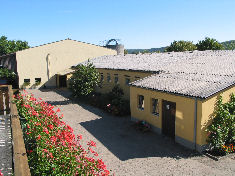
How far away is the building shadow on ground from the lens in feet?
39.0

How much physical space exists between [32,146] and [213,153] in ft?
32.3

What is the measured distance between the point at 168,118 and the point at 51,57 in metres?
26.9

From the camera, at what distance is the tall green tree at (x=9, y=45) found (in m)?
70.3

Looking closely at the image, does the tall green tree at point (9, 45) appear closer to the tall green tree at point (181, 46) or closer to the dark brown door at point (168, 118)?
the tall green tree at point (181, 46)

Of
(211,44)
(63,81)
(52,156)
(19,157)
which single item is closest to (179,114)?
(52,156)

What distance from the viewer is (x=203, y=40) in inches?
1943

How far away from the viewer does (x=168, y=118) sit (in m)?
13.8

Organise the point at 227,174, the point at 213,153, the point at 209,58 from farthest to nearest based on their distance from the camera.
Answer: the point at 209,58 < the point at 213,153 < the point at 227,174

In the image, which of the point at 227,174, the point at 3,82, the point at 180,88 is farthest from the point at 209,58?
the point at 3,82

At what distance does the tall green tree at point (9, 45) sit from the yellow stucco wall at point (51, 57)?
41430 millimetres

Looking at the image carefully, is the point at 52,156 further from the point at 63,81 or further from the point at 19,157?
the point at 63,81

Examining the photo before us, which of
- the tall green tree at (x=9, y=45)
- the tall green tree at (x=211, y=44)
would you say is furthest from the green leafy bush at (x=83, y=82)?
the tall green tree at (x=9, y=45)

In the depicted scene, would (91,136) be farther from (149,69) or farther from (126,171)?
(149,69)

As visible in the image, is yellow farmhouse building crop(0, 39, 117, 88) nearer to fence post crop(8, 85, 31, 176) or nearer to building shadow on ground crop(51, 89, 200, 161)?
building shadow on ground crop(51, 89, 200, 161)
